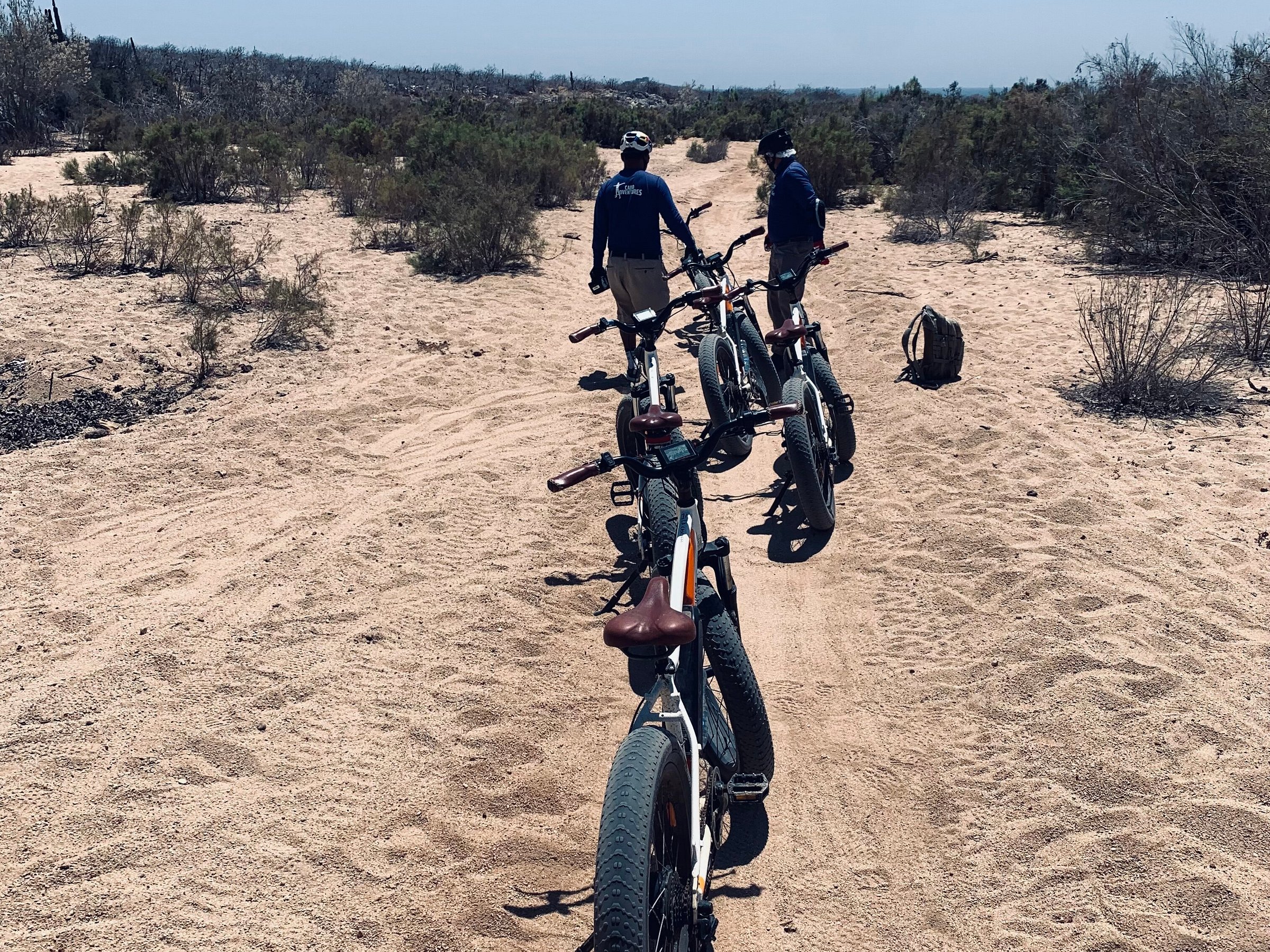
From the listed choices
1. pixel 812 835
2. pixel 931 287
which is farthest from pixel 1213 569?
pixel 931 287

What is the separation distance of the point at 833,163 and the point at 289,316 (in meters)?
12.3

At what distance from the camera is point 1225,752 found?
3506mm

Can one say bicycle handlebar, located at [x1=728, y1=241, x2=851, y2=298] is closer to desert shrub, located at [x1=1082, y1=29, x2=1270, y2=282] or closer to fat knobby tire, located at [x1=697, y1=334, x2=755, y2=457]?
fat knobby tire, located at [x1=697, y1=334, x2=755, y2=457]

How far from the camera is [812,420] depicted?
557 centimetres

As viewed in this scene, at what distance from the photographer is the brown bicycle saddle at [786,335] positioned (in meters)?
5.46

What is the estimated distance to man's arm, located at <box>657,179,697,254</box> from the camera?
690 centimetres

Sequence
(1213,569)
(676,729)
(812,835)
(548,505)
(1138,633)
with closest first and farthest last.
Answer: (676,729) → (812,835) → (1138,633) → (1213,569) → (548,505)

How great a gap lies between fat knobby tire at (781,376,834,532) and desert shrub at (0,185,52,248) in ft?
33.6

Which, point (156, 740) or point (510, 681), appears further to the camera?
point (510, 681)

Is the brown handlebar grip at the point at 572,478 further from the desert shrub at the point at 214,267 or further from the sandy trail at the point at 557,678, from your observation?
the desert shrub at the point at 214,267

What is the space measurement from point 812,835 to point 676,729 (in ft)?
3.95

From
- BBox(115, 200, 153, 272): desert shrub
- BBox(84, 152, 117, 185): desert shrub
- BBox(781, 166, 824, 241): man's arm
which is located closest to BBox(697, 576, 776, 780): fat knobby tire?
BBox(781, 166, 824, 241): man's arm

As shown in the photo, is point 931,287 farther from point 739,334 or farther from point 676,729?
point 676,729

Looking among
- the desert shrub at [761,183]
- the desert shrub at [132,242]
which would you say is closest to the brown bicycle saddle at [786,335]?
the desert shrub at [132,242]
